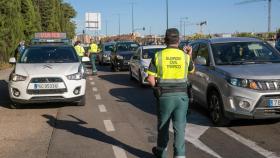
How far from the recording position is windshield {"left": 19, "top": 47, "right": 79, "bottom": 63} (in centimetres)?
1211

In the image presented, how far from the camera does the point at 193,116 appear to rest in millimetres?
9672

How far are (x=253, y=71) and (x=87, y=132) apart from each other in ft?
10.2

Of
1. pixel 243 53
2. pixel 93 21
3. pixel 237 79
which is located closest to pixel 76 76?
pixel 243 53

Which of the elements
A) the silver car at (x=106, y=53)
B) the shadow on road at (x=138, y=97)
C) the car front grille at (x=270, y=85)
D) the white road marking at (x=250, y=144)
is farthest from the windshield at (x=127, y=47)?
the car front grille at (x=270, y=85)

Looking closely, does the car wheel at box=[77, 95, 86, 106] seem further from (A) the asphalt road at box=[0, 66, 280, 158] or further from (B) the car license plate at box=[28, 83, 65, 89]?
(B) the car license plate at box=[28, 83, 65, 89]

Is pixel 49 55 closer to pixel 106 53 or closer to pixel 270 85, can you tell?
pixel 270 85

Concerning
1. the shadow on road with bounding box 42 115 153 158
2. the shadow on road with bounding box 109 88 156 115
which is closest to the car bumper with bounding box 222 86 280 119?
the shadow on road with bounding box 42 115 153 158

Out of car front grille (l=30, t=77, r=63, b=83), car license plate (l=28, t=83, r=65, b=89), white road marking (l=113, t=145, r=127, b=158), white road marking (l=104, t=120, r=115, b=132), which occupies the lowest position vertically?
white road marking (l=104, t=120, r=115, b=132)

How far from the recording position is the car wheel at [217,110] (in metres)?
8.31

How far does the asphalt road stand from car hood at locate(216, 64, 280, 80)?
969 mm

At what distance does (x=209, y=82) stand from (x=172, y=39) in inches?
139

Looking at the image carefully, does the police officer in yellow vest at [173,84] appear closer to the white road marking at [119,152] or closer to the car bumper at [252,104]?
the white road marking at [119,152]

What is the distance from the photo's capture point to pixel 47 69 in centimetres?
1112

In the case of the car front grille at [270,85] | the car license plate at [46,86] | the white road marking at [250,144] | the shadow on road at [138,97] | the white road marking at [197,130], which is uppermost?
the car front grille at [270,85]
